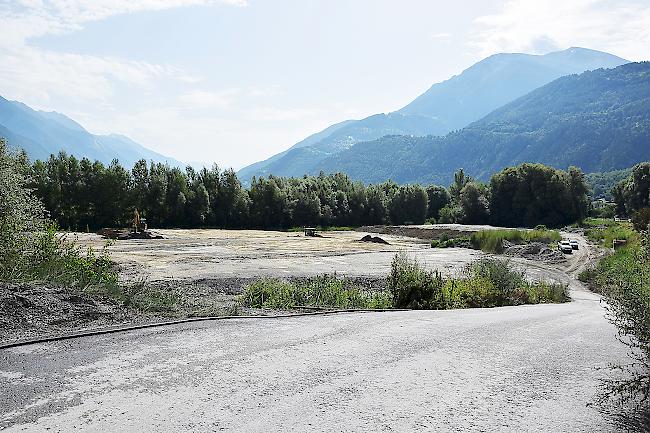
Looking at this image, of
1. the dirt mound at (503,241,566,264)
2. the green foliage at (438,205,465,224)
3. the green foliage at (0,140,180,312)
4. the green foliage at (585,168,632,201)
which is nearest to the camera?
the green foliage at (0,140,180,312)

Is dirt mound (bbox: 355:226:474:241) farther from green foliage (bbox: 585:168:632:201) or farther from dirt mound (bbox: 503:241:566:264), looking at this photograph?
green foliage (bbox: 585:168:632:201)

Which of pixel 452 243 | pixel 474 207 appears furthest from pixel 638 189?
pixel 452 243

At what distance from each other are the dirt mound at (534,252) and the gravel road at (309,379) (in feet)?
107

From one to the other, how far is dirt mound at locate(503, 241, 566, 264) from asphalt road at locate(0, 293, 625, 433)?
3268 centimetres

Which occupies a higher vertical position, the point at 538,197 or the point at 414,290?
the point at 538,197

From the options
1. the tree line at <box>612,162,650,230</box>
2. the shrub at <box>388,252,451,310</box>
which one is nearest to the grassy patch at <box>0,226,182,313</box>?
the shrub at <box>388,252,451,310</box>

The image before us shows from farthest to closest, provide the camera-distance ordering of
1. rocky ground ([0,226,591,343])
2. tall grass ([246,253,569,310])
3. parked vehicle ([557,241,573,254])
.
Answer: parked vehicle ([557,241,573,254])
tall grass ([246,253,569,310])
rocky ground ([0,226,591,343])

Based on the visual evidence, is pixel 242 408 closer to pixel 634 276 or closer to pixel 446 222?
pixel 634 276

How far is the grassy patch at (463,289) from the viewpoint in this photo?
45.6 feet

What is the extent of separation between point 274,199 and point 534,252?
37.1 meters

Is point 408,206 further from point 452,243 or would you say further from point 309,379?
point 309,379

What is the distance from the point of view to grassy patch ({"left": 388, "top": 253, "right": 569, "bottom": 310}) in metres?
13.9

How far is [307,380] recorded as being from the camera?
6039mm

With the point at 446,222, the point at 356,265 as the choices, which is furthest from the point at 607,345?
the point at 446,222
